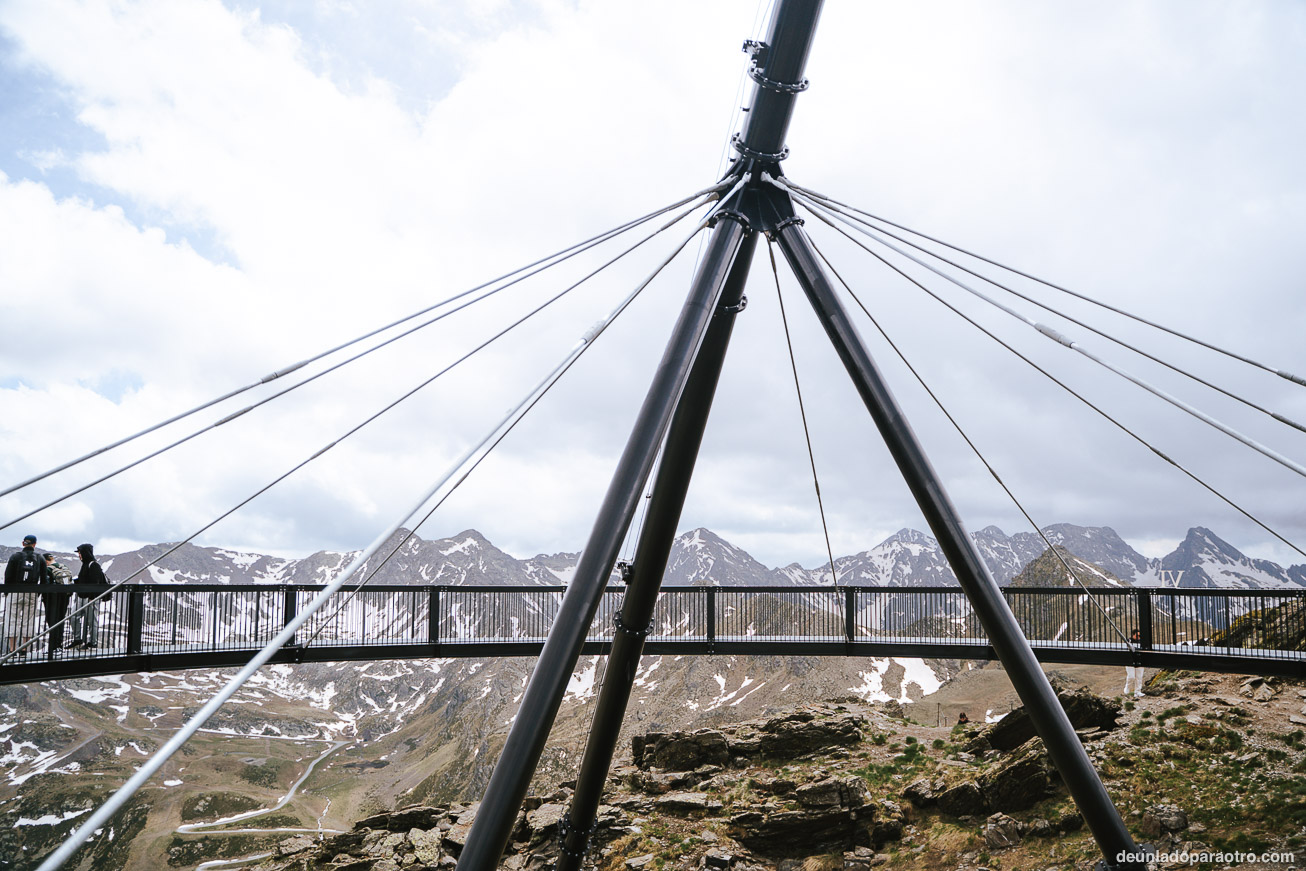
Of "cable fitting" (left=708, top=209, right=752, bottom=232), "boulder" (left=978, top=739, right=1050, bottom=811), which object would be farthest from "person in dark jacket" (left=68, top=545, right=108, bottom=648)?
"boulder" (left=978, top=739, right=1050, bottom=811)

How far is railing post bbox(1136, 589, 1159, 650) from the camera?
50.8 ft

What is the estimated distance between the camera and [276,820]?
570 ft

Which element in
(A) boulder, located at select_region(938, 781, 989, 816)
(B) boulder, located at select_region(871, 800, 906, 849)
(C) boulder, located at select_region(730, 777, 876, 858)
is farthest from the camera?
(C) boulder, located at select_region(730, 777, 876, 858)

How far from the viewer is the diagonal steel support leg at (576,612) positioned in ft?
20.9

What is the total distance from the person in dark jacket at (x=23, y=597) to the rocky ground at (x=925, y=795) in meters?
10.7

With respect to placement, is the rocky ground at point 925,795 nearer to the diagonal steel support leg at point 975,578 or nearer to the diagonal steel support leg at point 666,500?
the diagonal steel support leg at point 975,578

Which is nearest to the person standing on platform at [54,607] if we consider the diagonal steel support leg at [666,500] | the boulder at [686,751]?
the diagonal steel support leg at [666,500]

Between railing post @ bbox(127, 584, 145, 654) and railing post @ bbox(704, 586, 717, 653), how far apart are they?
11.3 metres

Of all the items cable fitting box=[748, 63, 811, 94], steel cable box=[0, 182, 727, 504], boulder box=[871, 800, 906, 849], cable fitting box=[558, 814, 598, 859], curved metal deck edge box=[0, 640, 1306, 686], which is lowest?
boulder box=[871, 800, 906, 849]

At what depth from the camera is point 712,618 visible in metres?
17.5

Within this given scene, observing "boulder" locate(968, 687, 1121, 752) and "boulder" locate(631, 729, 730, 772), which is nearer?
"boulder" locate(968, 687, 1121, 752)

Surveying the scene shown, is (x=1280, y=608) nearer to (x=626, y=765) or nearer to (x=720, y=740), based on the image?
(x=720, y=740)

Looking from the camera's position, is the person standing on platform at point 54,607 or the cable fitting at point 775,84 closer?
the cable fitting at point 775,84

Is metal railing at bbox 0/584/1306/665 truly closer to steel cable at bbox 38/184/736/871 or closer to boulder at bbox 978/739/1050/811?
boulder at bbox 978/739/1050/811
